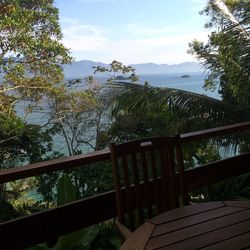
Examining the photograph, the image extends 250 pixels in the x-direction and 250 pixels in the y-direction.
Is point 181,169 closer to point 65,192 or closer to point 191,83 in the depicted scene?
point 65,192

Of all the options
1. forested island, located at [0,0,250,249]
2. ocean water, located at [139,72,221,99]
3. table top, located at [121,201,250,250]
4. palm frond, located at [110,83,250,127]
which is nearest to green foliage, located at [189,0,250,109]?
forested island, located at [0,0,250,249]

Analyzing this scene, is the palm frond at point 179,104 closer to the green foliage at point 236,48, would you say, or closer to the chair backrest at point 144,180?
the green foliage at point 236,48

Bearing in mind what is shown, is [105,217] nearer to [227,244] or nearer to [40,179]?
[227,244]

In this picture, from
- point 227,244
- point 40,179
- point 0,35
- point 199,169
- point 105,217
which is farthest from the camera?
point 0,35

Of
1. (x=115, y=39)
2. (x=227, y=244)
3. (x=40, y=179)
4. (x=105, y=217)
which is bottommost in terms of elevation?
(x=40, y=179)

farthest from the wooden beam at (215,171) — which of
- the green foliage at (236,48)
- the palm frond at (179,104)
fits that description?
the green foliage at (236,48)

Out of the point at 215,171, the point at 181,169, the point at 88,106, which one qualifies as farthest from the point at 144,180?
the point at 88,106

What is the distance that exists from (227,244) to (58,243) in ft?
4.05

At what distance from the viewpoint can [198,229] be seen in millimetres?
1396

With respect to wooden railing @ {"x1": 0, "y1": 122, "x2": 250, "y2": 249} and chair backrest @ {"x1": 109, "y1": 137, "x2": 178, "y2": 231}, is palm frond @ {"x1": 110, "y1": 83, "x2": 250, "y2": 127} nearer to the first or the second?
wooden railing @ {"x1": 0, "y1": 122, "x2": 250, "y2": 249}

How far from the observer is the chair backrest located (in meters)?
1.73

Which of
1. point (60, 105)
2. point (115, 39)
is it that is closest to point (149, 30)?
point (115, 39)

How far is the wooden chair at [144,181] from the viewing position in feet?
5.68

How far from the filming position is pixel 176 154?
1901mm
